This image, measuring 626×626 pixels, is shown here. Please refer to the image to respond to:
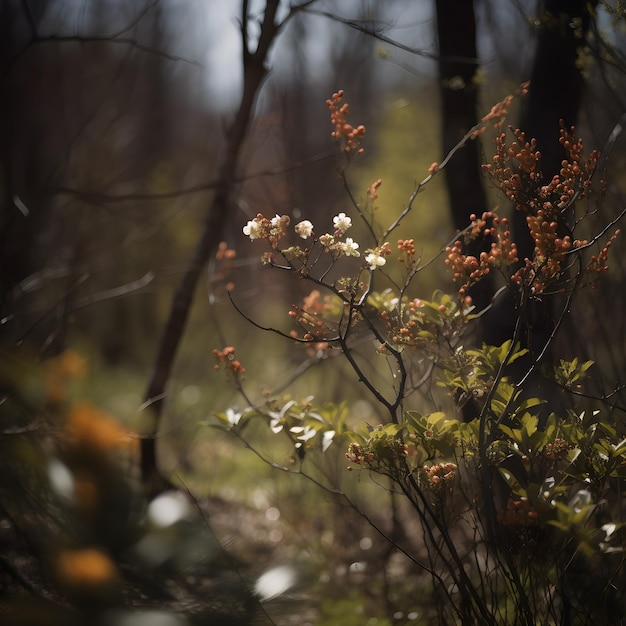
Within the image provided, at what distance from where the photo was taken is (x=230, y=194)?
3994 mm

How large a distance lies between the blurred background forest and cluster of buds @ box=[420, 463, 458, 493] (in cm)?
94

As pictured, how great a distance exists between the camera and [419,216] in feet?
22.7

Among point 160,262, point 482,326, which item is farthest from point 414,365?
point 160,262

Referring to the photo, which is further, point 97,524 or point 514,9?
point 514,9

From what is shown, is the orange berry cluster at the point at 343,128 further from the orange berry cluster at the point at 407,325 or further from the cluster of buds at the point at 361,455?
the cluster of buds at the point at 361,455

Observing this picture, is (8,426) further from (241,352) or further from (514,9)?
(241,352)

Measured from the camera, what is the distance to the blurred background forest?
10.1 feet

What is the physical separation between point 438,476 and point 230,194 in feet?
8.21

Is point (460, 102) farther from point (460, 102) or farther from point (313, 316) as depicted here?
point (313, 316)

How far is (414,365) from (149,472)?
221 centimetres

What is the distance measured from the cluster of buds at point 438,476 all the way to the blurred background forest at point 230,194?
94cm

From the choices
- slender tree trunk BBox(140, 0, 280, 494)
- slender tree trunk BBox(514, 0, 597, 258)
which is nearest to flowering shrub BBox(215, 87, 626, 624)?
slender tree trunk BBox(514, 0, 597, 258)

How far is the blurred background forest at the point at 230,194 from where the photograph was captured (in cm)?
309

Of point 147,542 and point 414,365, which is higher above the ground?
point 414,365
